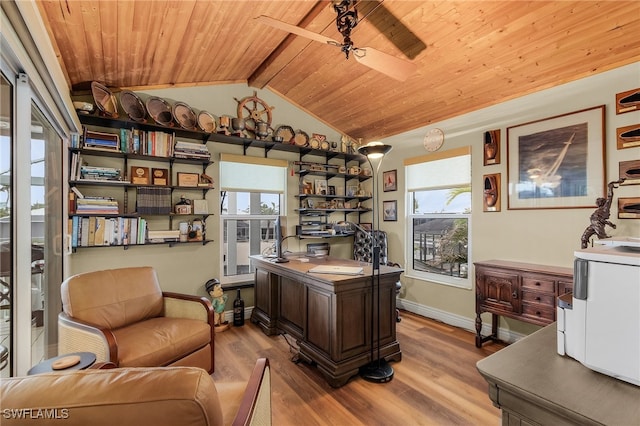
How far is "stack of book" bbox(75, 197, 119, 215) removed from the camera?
9.37 ft

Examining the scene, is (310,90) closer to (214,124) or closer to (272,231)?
(214,124)

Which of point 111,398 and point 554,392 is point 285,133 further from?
point 554,392

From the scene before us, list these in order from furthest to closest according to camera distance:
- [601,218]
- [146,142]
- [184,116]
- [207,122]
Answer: [207,122] < [184,116] < [146,142] < [601,218]

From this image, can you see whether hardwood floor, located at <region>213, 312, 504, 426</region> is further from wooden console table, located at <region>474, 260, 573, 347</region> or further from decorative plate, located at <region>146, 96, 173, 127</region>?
decorative plate, located at <region>146, 96, 173, 127</region>

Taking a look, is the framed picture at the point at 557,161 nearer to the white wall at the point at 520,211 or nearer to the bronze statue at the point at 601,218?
the white wall at the point at 520,211

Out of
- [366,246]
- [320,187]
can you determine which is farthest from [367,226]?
[320,187]

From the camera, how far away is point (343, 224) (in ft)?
9.34

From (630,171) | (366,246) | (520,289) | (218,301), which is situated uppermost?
(630,171)

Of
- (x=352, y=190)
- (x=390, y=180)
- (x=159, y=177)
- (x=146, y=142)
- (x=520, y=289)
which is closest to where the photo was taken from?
(x=520, y=289)

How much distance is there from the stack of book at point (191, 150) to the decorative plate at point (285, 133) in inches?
40.2

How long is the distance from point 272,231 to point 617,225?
364 cm

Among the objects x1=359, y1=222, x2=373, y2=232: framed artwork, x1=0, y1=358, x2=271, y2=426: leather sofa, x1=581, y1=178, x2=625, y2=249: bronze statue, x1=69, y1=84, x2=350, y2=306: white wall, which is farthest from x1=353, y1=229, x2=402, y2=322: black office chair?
x1=0, y1=358, x2=271, y2=426: leather sofa

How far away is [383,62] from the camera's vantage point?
2.07 metres

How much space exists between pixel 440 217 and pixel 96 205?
12.8ft
